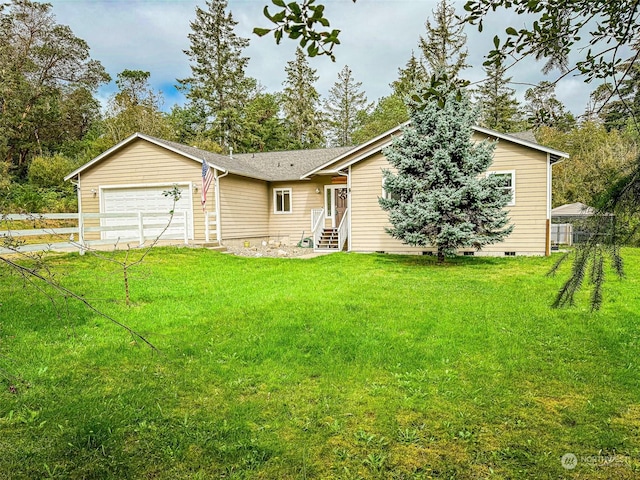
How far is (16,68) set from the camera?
92.1 feet

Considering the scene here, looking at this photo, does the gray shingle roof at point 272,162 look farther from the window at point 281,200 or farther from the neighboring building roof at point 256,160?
the window at point 281,200

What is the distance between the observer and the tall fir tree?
32.9 metres

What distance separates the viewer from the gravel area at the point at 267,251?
45.3ft

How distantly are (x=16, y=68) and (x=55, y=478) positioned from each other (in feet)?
116

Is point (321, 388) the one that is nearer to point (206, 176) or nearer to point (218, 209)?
point (206, 176)

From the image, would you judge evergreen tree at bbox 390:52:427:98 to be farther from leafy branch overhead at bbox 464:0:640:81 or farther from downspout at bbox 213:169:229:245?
leafy branch overhead at bbox 464:0:640:81

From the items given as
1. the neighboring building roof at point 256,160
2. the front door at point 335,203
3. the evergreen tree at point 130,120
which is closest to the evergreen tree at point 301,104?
the evergreen tree at point 130,120

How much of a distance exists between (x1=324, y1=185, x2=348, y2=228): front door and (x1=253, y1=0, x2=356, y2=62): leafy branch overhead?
48.7 feet

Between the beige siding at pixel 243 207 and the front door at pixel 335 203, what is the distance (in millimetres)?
2948

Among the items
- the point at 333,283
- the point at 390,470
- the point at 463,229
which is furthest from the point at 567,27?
the point at 463,229

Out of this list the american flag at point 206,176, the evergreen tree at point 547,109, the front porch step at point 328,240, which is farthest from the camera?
the front porch step at point 328,240

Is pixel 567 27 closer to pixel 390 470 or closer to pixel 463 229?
pixel 390 470

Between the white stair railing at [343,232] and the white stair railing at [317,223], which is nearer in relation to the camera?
the white stair railing at [343,232]

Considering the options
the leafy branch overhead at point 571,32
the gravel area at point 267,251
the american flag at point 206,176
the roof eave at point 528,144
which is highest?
the roof eave at point 528,144
